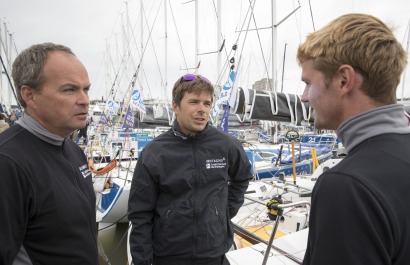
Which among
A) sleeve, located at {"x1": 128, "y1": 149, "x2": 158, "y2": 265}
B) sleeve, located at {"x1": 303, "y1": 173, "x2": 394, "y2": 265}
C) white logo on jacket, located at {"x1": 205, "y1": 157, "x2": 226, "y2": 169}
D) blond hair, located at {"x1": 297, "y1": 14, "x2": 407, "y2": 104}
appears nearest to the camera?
sleeve, located at {"x1": 303, "y1": 173, "x2": 394, "y2": 265}

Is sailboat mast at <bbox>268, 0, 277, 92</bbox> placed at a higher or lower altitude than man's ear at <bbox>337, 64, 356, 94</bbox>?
higher

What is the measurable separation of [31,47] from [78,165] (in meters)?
0.75

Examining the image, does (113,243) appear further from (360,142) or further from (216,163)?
(360,142)

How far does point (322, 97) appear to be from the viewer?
98 centimetres

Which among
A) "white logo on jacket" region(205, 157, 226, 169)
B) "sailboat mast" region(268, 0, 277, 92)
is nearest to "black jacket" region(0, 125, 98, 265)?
"white logo on jacket" region(205, 157, 226, 169)

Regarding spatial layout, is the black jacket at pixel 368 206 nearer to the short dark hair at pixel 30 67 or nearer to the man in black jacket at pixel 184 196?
the man in black jacket at pixel 184 196

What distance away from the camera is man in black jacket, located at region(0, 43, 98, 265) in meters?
1.16

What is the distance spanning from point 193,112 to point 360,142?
1451 millimetres

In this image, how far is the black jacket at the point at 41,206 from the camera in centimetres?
114

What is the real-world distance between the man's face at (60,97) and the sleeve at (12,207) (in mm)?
348

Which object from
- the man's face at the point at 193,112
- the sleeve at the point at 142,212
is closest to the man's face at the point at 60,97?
the sleeve at the point at 142,212

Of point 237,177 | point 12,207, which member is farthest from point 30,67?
point 237,177

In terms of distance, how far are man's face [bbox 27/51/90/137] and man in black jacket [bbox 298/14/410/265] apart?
1210mm

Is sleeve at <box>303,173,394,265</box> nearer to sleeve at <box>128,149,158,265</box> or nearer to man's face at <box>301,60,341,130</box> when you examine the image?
man's face at <box>301,60,341,130</box>
